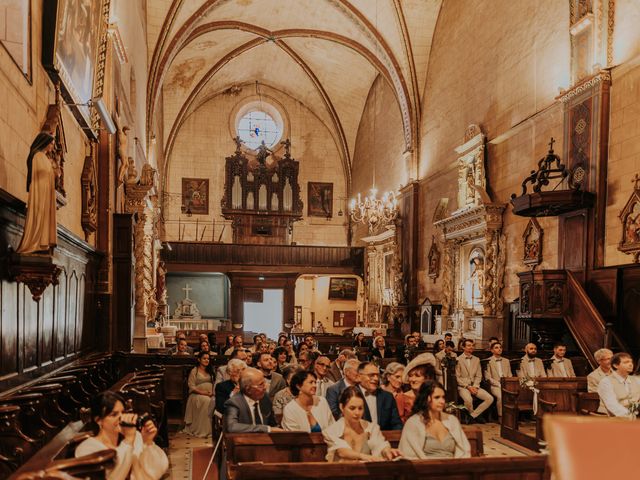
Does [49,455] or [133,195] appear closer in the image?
[49,455]

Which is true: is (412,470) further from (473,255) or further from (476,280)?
(473,255)

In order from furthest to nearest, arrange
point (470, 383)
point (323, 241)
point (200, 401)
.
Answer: point (323, 241) → point (470, 383) → point (200, 401)

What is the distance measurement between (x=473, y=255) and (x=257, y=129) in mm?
16154

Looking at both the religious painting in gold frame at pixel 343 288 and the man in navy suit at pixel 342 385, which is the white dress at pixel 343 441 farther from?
the religious painting in gold frame at pixel 343 288

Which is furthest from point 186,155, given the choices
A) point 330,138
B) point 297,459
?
point 297,459

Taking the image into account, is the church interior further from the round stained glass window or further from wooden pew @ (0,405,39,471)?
the round stained glass window

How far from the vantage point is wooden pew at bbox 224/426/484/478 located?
4648mm

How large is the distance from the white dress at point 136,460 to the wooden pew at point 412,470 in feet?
2.03

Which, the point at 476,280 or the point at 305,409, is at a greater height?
the point at 476,280

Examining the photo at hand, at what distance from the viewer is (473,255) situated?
50.0 ft

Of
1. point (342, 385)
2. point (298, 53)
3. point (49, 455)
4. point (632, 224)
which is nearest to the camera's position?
point (49, 455)

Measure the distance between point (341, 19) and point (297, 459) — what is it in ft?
60.6

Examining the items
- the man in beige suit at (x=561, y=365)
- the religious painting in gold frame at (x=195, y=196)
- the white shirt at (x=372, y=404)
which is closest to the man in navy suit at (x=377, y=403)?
the white shirt at (x=372, y=404)

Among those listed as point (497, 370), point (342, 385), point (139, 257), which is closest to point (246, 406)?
point (342, 385)
